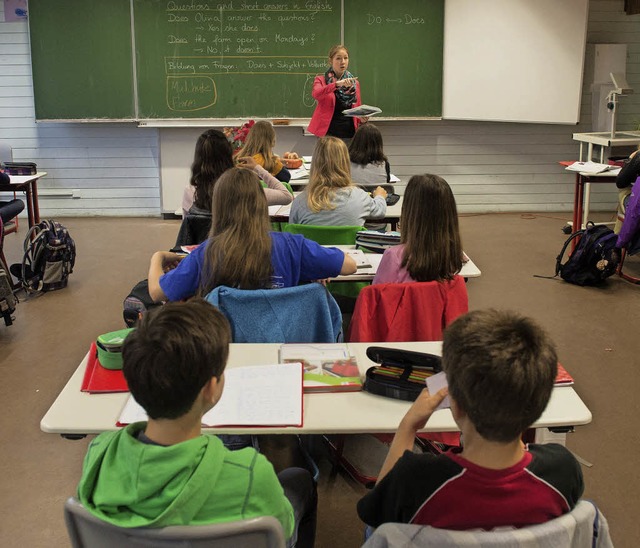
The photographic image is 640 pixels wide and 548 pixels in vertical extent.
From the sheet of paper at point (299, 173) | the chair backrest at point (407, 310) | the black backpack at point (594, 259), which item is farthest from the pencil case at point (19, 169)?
the chair backrest at point (407, 310)

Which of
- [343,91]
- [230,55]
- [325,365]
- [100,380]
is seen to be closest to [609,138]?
[343,91]

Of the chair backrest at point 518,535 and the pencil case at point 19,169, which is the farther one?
the pencil case at point 19,169

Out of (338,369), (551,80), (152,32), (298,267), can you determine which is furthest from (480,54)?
(338,369)

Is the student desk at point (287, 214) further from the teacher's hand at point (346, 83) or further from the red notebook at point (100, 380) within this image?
the red notebook at point (100, 380)

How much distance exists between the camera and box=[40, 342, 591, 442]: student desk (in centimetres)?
184

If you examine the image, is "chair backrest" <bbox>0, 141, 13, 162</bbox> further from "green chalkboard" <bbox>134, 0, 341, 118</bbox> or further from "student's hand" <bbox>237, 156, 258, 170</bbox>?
"student's hand" <bbox>237, 156, 258, 170</bbox>

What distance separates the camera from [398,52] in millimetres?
7531

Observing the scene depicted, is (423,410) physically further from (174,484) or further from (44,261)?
(44,261)

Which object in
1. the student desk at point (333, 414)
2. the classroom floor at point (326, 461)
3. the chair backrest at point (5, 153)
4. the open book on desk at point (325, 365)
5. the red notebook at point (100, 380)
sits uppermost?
the chair backrest at point (5, 153)

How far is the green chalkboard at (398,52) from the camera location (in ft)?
Result: 24.4

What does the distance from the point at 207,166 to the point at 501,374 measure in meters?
2.97

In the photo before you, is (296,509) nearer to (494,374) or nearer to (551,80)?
(494,374)

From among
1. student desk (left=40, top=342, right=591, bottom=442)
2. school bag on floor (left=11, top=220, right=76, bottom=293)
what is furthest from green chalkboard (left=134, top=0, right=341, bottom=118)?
student desk (left=40, top=342, right=591, bottom=442)

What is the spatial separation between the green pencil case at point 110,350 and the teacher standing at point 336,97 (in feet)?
15.1
